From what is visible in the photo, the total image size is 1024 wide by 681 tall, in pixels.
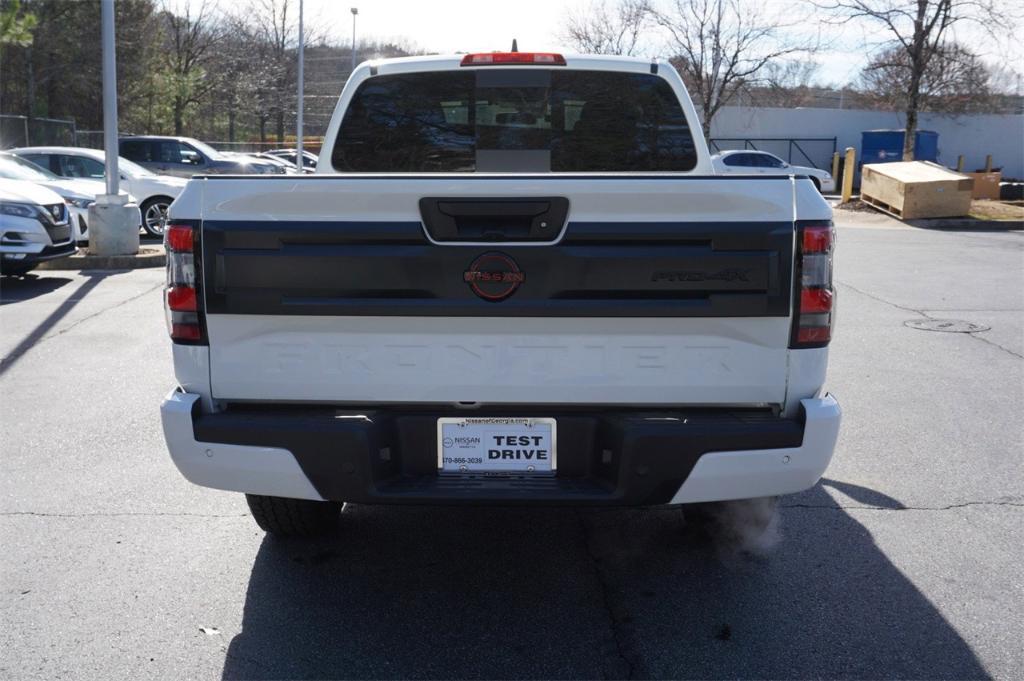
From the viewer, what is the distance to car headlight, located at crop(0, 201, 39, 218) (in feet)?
38.9

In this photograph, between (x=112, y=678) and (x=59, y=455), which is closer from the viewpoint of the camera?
(x=112, y=678)

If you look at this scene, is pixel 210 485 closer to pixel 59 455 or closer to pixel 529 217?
pixel 529 217

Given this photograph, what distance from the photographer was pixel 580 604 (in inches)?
145

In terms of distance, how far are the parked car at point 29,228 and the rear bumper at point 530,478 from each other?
9792 millimetres

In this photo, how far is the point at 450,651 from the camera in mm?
3314

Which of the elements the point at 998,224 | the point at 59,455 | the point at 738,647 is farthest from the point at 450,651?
the point at 998,224

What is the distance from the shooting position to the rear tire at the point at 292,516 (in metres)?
4.00

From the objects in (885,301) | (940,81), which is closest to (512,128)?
(885,301)

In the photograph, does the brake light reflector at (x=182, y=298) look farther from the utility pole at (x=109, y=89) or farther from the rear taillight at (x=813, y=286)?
the utility pole at (x=109, y=89)

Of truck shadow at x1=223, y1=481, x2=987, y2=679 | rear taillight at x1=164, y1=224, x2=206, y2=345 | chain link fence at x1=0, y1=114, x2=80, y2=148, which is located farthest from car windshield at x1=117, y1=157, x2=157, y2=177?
rear taillight at x1=164, y1=224, x2=206, y2=345

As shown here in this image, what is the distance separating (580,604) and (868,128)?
4449 cm

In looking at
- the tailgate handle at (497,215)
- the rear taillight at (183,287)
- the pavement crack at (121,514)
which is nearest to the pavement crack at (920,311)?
the tailgate handle at (497,215)

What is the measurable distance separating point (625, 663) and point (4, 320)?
831 cm

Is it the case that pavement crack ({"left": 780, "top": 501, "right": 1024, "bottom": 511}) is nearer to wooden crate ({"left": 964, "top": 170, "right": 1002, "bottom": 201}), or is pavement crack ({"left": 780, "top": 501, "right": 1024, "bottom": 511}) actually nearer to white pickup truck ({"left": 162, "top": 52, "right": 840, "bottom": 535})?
white pickup truck ({"left": 162, "top": 52, "right": 840, "bottom": 535})
